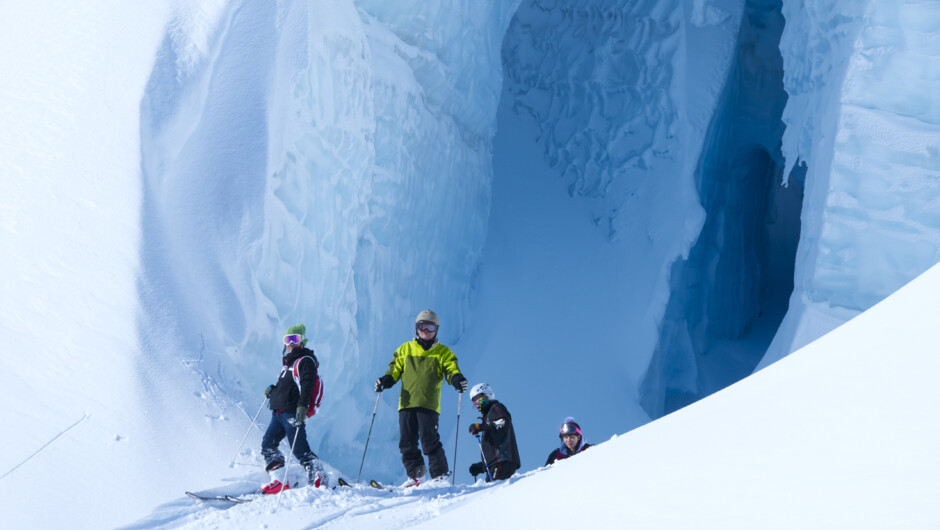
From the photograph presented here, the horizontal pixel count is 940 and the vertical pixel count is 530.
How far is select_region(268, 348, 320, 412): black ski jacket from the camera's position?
428 centimetres

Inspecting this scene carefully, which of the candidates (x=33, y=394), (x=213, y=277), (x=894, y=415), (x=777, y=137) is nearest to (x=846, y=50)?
(x=777, y=137)

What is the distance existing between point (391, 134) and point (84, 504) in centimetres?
387

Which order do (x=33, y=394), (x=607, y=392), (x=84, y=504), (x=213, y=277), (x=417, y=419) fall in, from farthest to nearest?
(x=607, y=392), (x=213, y=277), (x=417, y=419), (x=33, y=394), (x=84, y=504)

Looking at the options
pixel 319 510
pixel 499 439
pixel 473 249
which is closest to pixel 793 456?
pixel 319 510

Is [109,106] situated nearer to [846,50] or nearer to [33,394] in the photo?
[33,394]

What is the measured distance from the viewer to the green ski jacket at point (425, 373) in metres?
4.63

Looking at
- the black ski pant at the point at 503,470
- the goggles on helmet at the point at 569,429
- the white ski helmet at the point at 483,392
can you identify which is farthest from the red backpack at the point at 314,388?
the goggles on helmet at the point at 569,429

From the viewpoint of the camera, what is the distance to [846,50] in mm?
6812

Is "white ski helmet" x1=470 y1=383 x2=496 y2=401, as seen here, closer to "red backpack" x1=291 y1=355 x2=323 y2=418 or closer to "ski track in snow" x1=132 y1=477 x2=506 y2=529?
"red backpack" x1=291 y1=355 x2=323 y2=418

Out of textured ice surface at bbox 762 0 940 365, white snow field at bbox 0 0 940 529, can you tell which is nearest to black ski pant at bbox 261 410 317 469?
white snow field at bbox 0 0 940 529

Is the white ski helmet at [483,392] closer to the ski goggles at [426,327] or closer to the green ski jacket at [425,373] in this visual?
the green ski jacket at [425,373]

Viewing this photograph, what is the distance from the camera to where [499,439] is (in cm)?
486

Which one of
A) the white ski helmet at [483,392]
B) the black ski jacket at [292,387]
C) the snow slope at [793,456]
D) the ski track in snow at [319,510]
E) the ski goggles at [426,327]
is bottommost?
the snow slope at [793,456]

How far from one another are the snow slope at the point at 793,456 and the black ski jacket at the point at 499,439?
1.98 m
